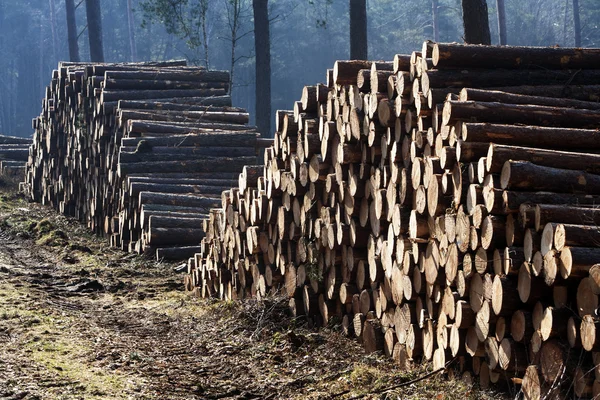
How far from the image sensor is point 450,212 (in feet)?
20.6

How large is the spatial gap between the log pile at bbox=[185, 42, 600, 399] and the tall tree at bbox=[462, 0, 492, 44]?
4.11 m

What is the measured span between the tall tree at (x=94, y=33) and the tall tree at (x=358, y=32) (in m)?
14.9

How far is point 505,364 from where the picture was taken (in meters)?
5.57

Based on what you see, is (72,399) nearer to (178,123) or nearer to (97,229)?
(178,123)

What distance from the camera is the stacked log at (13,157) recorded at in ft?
84.9

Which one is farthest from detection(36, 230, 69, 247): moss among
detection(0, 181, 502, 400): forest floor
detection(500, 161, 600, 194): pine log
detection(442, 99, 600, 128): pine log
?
detection(500, 161, 600, 194): pine log

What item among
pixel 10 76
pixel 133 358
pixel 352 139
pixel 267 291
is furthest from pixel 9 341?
pixel 10 76

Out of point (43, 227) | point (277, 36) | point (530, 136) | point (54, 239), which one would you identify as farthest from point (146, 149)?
point (277, 36)

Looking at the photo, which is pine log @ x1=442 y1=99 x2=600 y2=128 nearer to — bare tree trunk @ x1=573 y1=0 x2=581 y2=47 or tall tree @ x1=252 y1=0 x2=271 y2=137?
tall tree @ x1=252 y1=0 x2=271 y2=137

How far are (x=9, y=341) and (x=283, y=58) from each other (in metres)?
49.8

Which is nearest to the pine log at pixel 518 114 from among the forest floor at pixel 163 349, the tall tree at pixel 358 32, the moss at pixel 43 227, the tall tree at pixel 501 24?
the forest floor at pixel 163 349

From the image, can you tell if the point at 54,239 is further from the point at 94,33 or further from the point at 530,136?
the point at 94,33

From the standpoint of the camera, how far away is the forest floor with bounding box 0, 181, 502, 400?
6508 mm

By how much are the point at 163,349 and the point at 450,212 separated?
3255 mm
